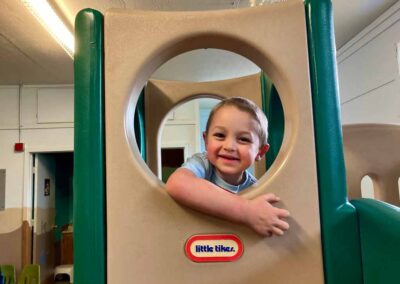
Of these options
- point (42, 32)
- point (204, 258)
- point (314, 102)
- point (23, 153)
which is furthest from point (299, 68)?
point (23, 153)

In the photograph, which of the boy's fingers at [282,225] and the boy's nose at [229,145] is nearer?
the boy's fingers at [282,225]

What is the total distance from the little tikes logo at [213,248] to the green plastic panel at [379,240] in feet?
0.66

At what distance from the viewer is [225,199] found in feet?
1.85

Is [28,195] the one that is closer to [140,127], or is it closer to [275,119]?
[140,127]

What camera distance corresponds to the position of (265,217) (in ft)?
1.85

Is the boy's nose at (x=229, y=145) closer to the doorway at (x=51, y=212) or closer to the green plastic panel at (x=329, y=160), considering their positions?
the green plastic panel at (x=329, y=160)

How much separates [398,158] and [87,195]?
1041 millimetres

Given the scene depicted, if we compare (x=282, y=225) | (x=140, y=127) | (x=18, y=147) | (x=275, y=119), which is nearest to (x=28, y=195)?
(x=18, y=147)

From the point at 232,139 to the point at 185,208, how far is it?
18 cm

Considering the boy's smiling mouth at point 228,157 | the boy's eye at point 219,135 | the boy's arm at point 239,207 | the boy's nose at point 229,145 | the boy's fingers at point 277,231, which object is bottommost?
the boy's fingers at point 277,231

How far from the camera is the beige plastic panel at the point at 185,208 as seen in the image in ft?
1.91

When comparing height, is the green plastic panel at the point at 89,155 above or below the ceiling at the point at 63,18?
below

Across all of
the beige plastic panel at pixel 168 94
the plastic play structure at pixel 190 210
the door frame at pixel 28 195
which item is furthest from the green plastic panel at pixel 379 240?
the door frame at pixel 28 195

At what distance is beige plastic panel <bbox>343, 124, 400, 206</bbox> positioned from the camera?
3.79 feet
